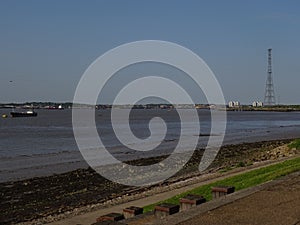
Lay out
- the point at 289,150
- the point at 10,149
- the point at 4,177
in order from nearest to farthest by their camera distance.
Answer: the point at 4,177
the point at 289,150
the point at 10,149

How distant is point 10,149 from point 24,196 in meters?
24.6

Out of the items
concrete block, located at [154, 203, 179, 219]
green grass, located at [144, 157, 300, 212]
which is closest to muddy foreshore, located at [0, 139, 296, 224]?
green grass, located at [144, 157, 300, 212]

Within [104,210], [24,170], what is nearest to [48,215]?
[104,210]

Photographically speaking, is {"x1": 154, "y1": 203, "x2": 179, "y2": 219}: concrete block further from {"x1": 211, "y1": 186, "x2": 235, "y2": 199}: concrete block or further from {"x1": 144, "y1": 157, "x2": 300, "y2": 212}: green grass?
{"x1": 144, "y1": 157, "x2": 300, "y2": 212}: green grass

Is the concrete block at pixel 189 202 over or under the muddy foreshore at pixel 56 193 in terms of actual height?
over

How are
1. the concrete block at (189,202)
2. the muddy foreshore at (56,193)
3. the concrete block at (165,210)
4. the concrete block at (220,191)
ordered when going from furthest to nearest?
the muddy foreshore at (56,193), the concrete block at (220,191), the concrete block at (189,202), the concrete block at (165,210)

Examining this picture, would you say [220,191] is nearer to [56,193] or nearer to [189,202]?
[189,202]

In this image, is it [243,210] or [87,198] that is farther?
[87,198]

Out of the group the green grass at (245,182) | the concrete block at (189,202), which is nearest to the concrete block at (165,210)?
the concrete block at (189,202)

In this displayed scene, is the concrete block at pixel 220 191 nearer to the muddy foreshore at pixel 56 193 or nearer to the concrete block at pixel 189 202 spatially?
the concrete block at pixel 189 202

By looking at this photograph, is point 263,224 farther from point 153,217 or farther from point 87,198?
point 87,198

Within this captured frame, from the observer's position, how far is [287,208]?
275 inches

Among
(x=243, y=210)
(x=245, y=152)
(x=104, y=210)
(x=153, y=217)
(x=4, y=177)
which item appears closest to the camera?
(x=243, y=210)

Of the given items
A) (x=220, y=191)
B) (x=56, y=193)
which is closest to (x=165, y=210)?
(x=220, y=191)
